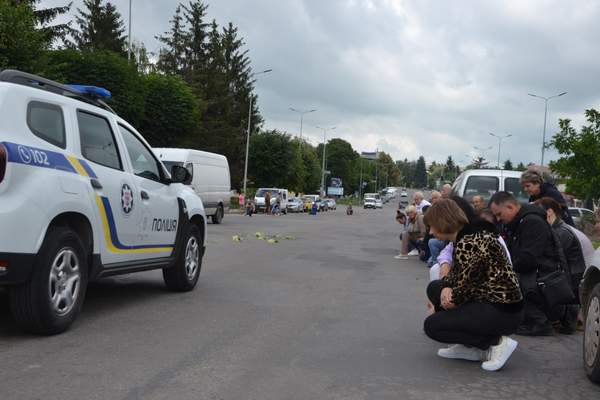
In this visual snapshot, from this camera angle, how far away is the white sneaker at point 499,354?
5.38m

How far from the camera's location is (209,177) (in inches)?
1024

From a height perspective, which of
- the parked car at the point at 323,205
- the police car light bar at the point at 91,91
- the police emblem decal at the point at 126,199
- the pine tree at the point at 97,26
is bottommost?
the parked car at the point at 323,205

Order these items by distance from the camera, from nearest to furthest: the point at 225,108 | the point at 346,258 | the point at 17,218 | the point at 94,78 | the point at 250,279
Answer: the point at 17,218 < the point at 250,279 < the point at 346,258 < the point at 94,78 < the point at 225,108

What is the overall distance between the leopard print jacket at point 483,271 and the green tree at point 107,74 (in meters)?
32.9

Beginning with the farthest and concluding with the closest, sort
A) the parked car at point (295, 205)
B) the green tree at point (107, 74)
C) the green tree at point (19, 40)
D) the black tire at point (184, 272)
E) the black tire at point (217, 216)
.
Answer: the parked car at point (295, 205), the green tree at point (107, 74), the black tire at point (217, 216), the green tree at point (19, 40), the black tire at point (184, 272)

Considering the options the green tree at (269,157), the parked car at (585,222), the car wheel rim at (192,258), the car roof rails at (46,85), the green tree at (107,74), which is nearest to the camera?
the car roof rails at (46,85)

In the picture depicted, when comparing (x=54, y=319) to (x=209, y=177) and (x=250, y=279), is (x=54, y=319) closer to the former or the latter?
(x=250, y=279)

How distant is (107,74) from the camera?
3675cm

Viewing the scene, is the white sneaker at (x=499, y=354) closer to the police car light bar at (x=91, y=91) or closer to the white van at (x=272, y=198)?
the police car light bar at (x=91, y=91)

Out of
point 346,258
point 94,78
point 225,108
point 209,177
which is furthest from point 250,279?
point 225,108

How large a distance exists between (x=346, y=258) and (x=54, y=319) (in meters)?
9.69

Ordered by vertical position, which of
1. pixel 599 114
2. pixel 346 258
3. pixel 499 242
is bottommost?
pixel 346 258

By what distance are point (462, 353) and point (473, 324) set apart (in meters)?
0.46

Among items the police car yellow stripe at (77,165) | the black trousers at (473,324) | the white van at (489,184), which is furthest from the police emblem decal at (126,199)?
the white van at (489,184)
